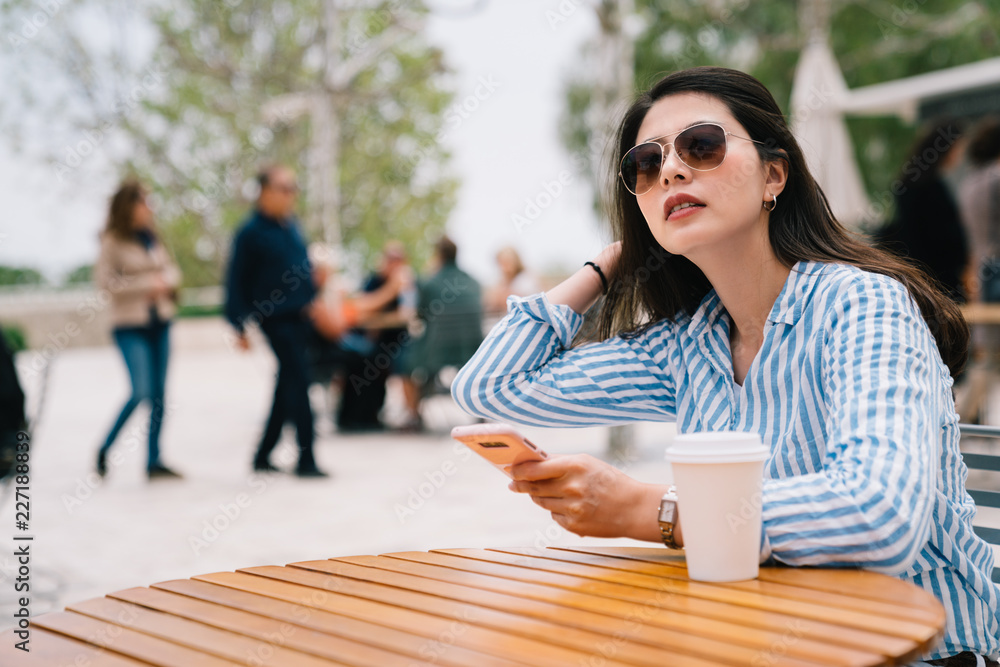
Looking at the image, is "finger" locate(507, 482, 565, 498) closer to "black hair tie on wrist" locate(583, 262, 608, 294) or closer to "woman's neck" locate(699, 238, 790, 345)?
"woman's neck" locate(699, 238, 790, 345)

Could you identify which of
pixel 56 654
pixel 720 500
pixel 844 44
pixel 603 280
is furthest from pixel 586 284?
pixel 844 44

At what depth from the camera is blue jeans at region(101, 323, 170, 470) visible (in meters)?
6.27

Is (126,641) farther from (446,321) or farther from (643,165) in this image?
(446,321)

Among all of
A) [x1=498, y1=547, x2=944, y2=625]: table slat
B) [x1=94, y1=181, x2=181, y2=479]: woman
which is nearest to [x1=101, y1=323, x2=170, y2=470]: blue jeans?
[x1=94, y1=181, x2=181, y2=479]: woman

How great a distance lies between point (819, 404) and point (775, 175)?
0.46 m

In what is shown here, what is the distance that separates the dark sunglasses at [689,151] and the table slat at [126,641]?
1.07 metres

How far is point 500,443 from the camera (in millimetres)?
1293

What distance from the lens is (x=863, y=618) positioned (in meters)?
1.02

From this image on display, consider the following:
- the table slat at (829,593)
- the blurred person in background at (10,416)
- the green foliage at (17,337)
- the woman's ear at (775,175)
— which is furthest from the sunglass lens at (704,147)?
the green foliage at (17,337)

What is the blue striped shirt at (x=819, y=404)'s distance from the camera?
119 centimetres

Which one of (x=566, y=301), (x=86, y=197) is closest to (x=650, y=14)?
(x=86, y=197)

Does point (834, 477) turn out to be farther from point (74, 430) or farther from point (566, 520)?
point (74, 430)

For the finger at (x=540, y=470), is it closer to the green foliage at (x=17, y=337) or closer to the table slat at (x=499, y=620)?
the table slat at (x=499, y=620)

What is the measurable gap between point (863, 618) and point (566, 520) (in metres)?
0.45
